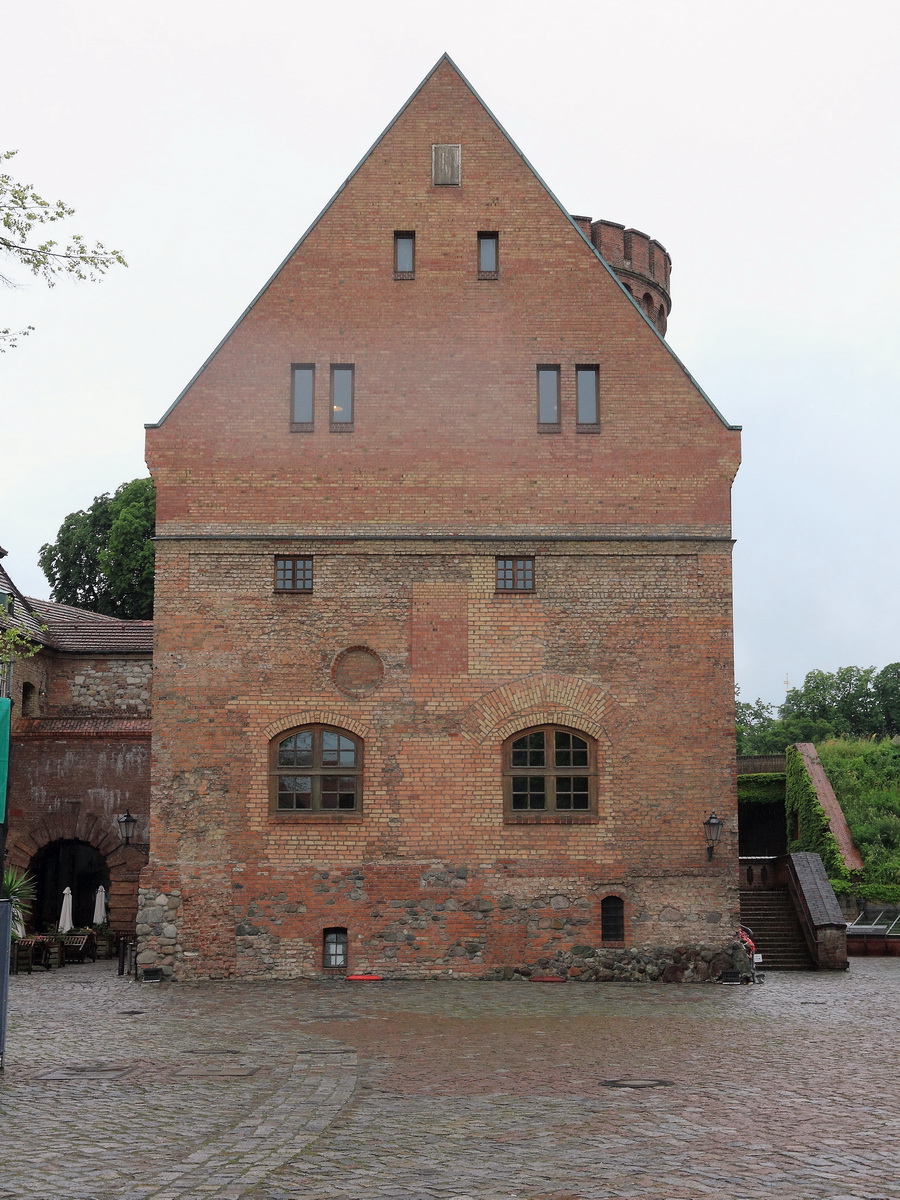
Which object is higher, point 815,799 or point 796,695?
point 796,695

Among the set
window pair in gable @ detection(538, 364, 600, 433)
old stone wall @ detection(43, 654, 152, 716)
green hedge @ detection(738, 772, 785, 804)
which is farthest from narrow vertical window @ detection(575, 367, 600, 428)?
green hedge @ detection(738, 772, 785, 804)

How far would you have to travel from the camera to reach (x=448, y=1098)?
1166 centimetres

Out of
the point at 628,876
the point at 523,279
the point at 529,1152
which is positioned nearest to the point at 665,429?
the point at 523,279

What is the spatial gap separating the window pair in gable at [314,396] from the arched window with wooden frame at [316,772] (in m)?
5.32

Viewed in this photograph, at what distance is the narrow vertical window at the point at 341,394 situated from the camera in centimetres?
2341

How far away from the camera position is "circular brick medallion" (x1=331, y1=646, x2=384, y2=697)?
74.5ft

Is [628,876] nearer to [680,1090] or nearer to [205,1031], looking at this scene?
[205,1031]

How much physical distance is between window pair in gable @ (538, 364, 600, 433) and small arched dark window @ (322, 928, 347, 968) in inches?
A: 367

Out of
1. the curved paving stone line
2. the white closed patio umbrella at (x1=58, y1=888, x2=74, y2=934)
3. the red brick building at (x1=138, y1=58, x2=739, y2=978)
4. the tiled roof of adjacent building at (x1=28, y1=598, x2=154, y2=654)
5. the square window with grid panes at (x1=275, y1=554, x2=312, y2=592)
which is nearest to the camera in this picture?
the curved paving stone line

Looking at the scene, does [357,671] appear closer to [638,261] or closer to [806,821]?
[806,821]

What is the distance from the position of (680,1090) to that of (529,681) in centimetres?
1123

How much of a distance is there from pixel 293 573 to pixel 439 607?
8.57 feet

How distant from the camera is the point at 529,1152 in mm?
9484

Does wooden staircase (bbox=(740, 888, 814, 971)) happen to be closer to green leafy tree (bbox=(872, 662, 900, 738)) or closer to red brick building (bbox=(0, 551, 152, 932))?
red brick building (bbox=(0, 551, 152, 932))
